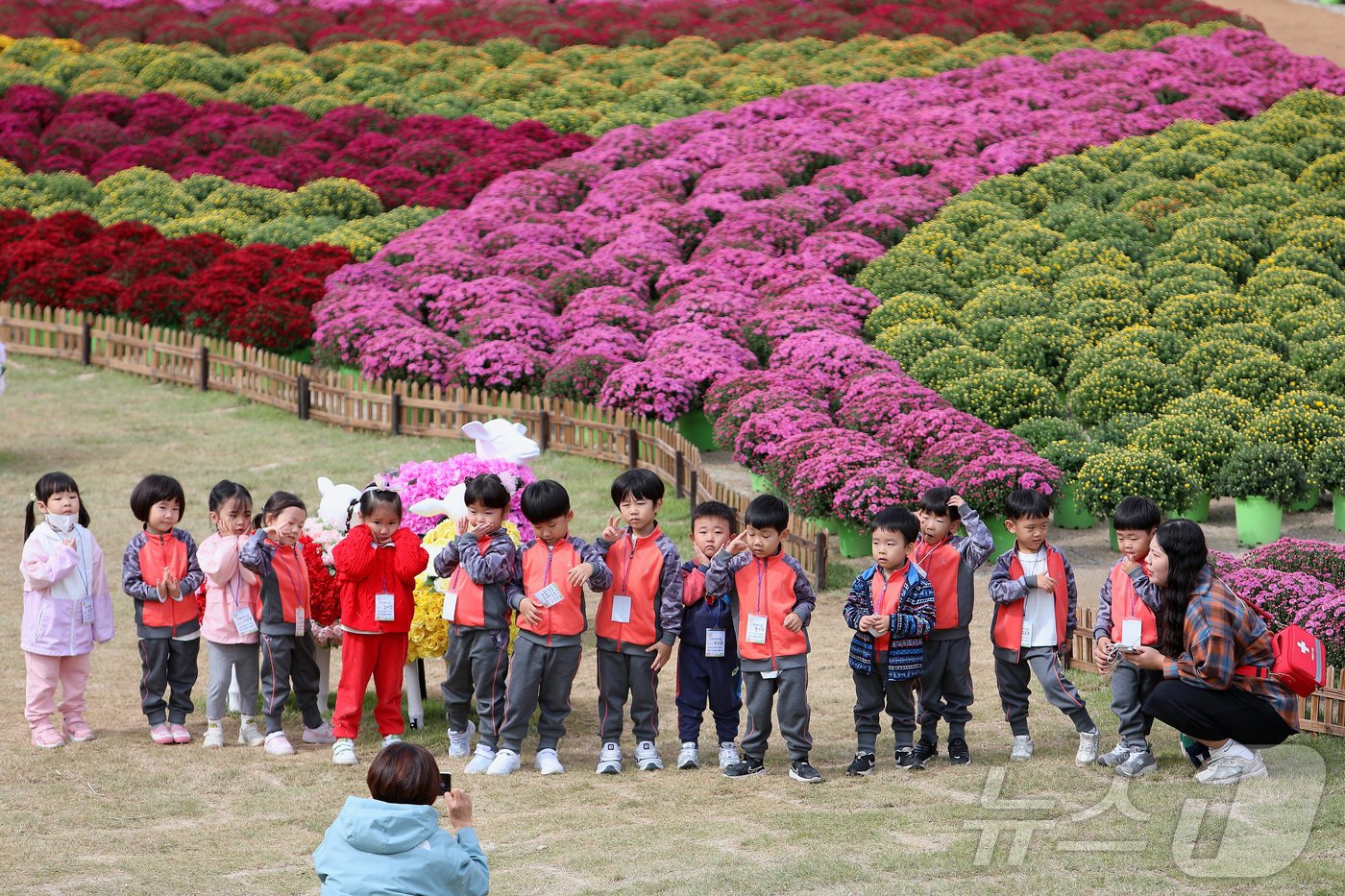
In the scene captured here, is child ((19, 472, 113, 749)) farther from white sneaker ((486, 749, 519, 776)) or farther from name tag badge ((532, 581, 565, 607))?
name tag badge ((532, 581, 565, 607))

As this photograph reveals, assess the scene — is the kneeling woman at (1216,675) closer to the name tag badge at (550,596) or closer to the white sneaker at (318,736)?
the name tag badge at (550,596)

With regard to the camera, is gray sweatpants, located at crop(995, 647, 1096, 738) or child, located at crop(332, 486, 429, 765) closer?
gray sweatpants, located at crop(995, 647, 1096, 738)

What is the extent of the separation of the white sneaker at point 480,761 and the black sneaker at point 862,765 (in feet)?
5.66

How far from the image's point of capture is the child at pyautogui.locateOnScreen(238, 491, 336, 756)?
7844mm

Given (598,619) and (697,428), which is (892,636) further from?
(697,428)

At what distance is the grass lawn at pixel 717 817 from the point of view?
5895 millimetres

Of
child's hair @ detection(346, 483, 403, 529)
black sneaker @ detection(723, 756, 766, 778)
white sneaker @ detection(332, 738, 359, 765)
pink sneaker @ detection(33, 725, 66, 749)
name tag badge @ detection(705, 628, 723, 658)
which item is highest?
child's hair @ detection(346, 483, 403, 529)

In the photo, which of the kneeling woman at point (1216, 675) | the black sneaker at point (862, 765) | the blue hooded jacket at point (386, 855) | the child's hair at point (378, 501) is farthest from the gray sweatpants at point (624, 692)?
the blue hooded jacket at point (386, 855)

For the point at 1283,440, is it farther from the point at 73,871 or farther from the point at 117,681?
the point at 73,871

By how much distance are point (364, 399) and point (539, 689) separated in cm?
868

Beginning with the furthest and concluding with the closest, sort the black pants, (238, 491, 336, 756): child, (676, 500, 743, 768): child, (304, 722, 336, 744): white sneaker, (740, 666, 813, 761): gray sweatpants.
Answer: (304, 722, 336, 744): white sneaker < (238, 491, 336, 756): child < (676, 500, 743, 768): child < (740, 666, 813, 761): gray sweatpants < the black pants

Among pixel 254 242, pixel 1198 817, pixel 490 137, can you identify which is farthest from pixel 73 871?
pixel 490 137

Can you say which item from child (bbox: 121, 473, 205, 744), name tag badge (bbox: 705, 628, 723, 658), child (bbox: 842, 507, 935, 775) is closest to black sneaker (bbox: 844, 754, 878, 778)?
child (bbox: 842, 507, 935, 775)

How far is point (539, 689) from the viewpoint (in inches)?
302
